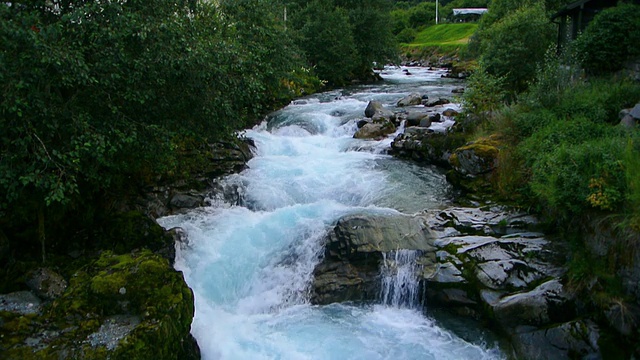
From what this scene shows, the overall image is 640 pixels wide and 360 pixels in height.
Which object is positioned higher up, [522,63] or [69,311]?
[522,63]

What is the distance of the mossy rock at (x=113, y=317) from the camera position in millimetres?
6344

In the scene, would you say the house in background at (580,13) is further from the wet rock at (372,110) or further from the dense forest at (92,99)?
the dense forest at (92,99)

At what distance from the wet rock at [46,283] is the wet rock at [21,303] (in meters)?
0.12

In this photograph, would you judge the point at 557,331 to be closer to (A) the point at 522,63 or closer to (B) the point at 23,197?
(B) the point at 23,197

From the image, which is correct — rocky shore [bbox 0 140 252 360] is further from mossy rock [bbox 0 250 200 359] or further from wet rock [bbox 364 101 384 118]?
wet rock [bbox 364 101 384 118]

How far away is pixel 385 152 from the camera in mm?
16875

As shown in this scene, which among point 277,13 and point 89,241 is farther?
point 277,13

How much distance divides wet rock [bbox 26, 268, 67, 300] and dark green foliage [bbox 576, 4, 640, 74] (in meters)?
14.4

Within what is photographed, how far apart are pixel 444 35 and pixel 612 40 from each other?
6019cm

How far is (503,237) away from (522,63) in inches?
540

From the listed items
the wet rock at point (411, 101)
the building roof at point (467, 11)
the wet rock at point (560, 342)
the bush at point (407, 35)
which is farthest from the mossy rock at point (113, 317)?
the building roof at point (467, 11)

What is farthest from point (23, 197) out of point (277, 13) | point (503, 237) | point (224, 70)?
point (277, 13)

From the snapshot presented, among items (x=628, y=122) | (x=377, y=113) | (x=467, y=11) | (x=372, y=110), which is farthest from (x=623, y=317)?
(x=467, y=11)

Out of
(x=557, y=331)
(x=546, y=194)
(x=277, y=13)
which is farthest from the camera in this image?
(x=277, y=13)
